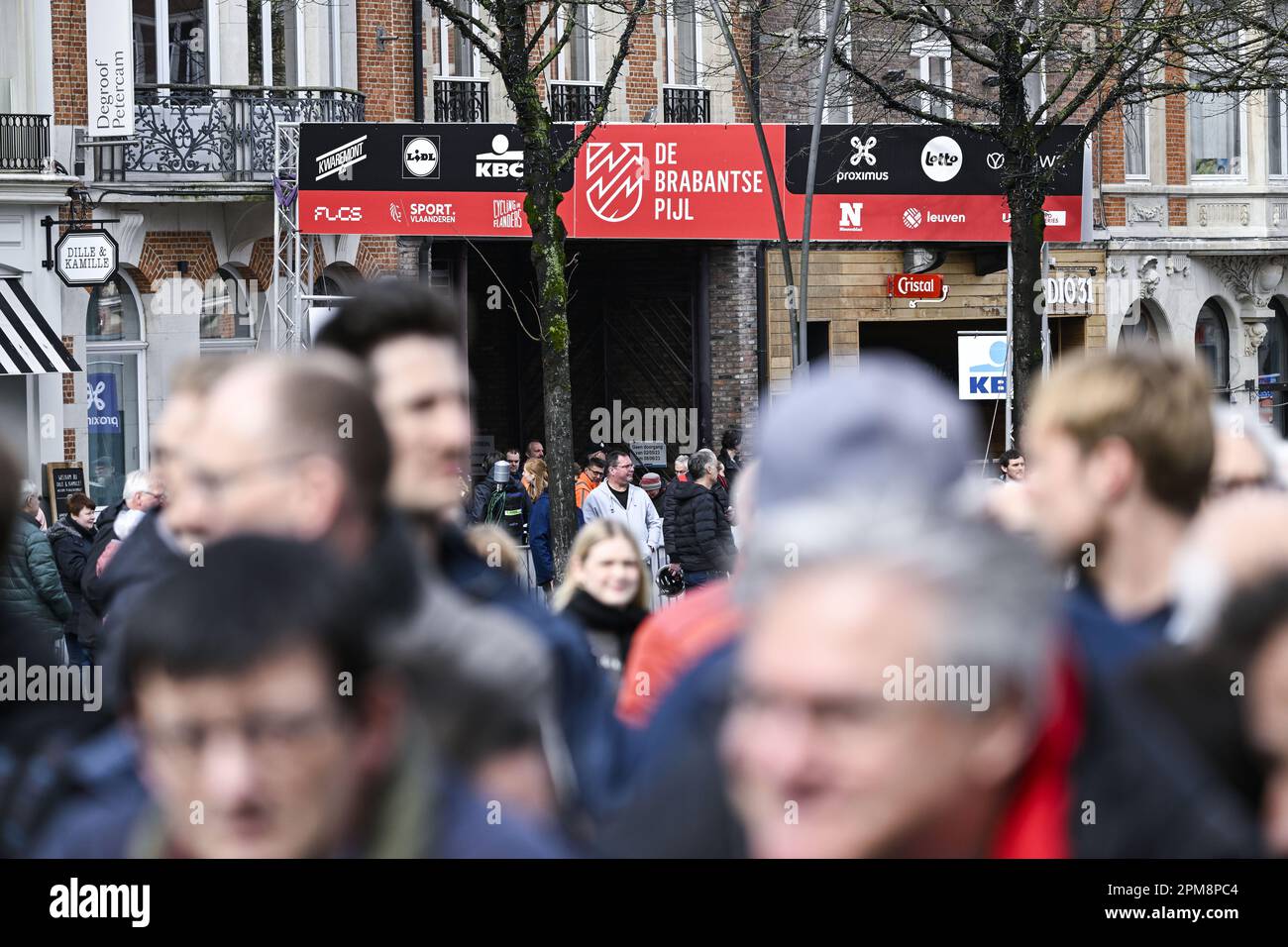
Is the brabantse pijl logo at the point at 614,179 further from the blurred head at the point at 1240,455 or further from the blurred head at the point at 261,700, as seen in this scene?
the blurred head at the point at 261,700

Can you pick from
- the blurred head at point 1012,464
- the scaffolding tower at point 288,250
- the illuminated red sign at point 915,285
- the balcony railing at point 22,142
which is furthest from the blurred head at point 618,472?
the illuminated red sign at point 915,285

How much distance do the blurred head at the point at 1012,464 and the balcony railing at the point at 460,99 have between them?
12941 millimetres

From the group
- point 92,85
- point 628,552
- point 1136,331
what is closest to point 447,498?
point 628,552

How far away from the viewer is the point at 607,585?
4.77 m

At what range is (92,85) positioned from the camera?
20484 mm

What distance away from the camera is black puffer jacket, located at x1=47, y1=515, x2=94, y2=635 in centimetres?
1047

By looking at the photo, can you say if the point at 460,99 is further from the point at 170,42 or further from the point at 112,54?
the point at 112,54

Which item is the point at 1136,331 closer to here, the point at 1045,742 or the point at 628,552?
the point at 628,552

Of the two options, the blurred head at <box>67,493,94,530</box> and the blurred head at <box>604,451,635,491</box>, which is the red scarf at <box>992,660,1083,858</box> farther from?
the blurred head at <box>604,451,635,491</box>

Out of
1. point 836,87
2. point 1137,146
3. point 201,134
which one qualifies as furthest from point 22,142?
point 1137,146

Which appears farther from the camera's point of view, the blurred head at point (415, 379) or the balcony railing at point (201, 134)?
the balcony railing at point (201, 134)

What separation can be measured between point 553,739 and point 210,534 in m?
0.53

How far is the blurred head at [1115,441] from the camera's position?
99.3 inches

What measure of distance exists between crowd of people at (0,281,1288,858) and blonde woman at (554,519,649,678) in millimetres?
1582
